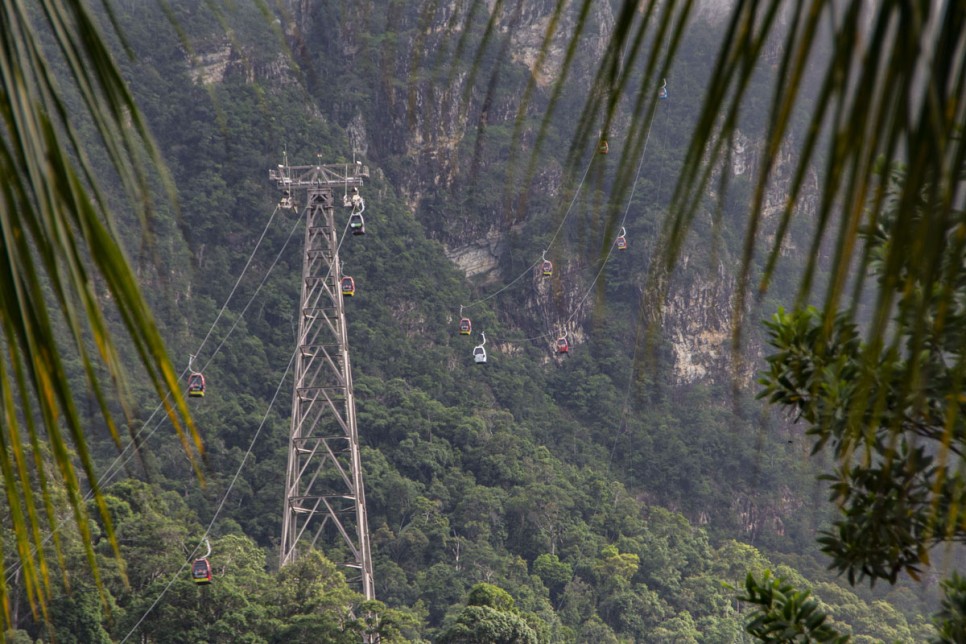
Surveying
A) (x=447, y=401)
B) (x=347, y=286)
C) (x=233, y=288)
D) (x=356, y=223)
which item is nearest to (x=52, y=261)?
(x=356, y=223)

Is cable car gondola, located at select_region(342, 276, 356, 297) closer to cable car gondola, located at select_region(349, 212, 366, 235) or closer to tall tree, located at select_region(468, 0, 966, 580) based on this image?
cable car gondola, located at select_region(349, 212, 366, 235)

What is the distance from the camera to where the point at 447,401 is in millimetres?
52500

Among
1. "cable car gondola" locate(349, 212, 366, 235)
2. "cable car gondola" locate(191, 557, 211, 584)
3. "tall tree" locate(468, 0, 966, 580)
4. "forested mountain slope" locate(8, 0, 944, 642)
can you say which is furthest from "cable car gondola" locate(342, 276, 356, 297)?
"tall tree" locate(468, 0, 966, 580)

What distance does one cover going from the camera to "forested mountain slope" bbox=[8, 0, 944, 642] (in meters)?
38.2

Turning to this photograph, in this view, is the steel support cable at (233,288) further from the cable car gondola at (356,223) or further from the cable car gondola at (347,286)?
the cable car gondola at (356,223)

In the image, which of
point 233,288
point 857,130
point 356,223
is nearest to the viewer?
point 857,130

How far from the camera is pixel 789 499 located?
5762 centimetres

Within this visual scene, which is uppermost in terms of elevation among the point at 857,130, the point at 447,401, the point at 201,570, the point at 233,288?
the point at 857,130

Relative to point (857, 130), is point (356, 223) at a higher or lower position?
lower

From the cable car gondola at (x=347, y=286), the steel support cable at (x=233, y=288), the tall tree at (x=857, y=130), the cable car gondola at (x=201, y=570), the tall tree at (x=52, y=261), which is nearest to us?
the tall tree at (x=857, y=130)

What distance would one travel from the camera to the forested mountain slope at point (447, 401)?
3825 centimetres

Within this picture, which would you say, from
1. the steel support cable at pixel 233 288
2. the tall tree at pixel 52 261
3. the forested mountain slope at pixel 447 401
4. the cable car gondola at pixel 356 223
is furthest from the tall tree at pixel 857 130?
the steel support cable at pixel 233 288

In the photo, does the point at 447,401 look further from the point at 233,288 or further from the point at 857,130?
the point at 857,130

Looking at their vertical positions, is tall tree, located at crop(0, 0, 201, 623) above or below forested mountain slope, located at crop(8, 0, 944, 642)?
above
